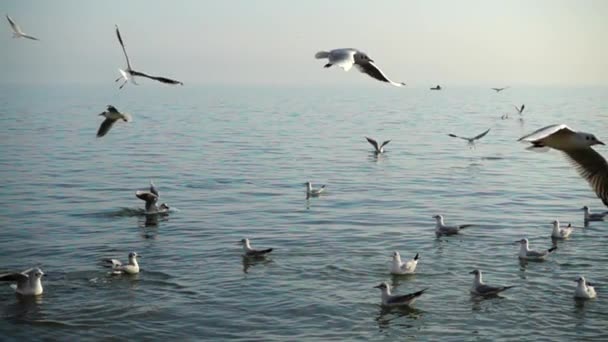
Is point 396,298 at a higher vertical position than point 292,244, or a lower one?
lower

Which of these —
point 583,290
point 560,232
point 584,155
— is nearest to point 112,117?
point 583,290

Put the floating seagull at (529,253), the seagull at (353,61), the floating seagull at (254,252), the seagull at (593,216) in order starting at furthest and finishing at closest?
the seagull at (593,216)
the floating seagull at (254,252)
the floating seagull at (529,253)
the seagull at (353,61)

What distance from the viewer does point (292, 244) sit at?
2169 centimetres

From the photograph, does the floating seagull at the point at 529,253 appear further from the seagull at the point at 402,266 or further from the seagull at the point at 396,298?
the seagull at the point at 396,298

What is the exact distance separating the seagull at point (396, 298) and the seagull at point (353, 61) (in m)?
4.46

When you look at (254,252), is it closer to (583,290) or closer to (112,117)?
(112,117)

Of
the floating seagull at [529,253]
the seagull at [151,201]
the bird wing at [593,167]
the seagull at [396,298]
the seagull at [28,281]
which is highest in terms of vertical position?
the bird wing at [593,167]

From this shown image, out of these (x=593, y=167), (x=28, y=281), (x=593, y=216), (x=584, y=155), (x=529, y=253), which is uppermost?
(x=584, y=155)

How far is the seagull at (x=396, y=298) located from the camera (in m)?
16.0

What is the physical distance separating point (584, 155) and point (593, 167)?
268mm

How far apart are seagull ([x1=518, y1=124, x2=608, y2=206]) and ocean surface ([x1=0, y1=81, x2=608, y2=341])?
43 cm

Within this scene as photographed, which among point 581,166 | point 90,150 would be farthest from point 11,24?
point 90,150

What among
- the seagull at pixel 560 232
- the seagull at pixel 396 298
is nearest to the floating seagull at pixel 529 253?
the seagull at pixel 560 232

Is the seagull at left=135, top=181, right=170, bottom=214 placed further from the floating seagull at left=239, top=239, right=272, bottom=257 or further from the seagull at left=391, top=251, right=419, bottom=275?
the seagull at left=391, top=251, right=419, bottom=275
